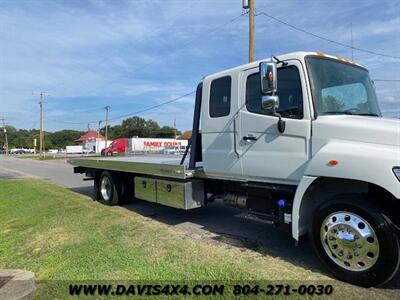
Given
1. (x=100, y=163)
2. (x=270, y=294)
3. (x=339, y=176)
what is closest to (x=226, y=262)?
(x=270, y=294)

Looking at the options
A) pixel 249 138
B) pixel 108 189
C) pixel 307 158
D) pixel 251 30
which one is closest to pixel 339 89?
pixel 307 158

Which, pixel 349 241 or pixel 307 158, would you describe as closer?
pixel 349 241

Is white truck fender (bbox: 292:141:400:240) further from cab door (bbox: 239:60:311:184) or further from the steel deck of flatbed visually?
the steel deck of flatbed

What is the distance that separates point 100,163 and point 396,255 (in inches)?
308

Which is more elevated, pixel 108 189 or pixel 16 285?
pixel 108 189

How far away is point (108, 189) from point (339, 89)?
269 inches

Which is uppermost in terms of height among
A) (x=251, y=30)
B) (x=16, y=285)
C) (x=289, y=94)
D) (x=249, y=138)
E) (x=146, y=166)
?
(x=251, y=30)

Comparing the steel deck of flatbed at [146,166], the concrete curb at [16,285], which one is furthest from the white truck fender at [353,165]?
the concrete curb at [16,285]

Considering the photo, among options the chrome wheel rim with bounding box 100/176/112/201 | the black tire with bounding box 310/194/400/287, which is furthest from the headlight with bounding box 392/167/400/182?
the chrome wheel rim with bounding box 100/176/112/201

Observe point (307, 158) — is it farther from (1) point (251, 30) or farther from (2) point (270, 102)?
(1) point (251, 30)

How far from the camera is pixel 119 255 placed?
5426 mm

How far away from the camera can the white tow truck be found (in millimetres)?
4051

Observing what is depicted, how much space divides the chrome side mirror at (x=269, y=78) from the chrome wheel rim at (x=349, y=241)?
1.69 meters

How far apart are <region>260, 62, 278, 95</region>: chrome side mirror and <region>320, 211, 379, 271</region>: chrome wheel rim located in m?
1.69
